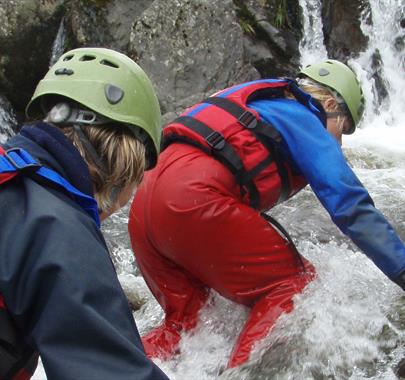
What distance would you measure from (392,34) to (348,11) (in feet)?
2.45

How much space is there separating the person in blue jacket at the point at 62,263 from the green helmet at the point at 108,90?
80 millimetres

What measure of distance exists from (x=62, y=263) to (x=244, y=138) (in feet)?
6.38

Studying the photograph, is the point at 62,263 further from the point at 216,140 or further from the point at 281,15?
the point at 281,15

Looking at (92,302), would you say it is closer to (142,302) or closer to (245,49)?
(142,302)

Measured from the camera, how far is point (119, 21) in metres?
9.94

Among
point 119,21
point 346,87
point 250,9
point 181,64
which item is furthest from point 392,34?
point 346,87

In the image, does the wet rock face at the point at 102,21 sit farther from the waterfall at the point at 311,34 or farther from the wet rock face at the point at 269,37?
the waterfall at the point at 311,34

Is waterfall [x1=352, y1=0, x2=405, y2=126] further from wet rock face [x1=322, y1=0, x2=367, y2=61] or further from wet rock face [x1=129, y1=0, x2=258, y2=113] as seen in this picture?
wet rock face [x1=129, y1=0, x2=258, y2=113]

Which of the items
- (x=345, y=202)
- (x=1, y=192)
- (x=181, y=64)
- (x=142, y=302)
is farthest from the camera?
(x=181, y=64)

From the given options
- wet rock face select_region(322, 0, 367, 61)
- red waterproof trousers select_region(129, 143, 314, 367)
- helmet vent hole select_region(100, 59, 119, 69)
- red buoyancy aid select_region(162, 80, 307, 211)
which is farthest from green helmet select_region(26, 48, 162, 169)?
wet rock face select_region(322, 0, 367, 61)

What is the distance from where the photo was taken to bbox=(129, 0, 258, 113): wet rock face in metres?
8.84

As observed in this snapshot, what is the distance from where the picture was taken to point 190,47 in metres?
8.97

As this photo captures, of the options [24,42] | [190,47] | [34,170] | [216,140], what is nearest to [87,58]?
[34,170]

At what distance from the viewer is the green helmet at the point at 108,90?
1.94m
